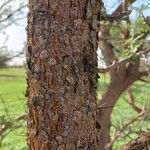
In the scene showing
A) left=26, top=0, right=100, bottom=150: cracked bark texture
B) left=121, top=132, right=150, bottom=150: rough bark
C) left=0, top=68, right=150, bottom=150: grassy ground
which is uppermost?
left=26, top=0, right=100, bottom=150: cracked bark texture

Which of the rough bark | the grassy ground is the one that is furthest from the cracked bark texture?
the grassy ground

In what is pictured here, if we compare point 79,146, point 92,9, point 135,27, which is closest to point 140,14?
point 135,27

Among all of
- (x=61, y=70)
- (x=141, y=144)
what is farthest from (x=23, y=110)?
(x=61, y=70)

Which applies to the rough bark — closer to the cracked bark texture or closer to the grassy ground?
the cracked bark texture

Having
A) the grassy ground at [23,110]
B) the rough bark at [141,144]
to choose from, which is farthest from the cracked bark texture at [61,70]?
the grassy ground at [23,110]

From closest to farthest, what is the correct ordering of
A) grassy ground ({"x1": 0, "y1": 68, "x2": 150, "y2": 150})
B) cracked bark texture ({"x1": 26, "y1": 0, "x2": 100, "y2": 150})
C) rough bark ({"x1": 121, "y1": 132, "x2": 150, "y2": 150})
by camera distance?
1. cracked bark texture ({"x1": 26, "y1": 0, "x2": 100, "y2": 150})
2. rough bark ({"x1": 121, "y1": 132, "x2": 150, "y2": 150})
3. grassy ground ({"x1": 0, "y1": 68, "x2": 150, "y2": 150})

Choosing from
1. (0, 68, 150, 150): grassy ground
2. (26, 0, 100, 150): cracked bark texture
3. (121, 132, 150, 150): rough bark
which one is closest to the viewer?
(26, 0, 100, 150): cracked bark texture

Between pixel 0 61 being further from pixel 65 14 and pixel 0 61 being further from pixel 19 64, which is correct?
pixel 65 14

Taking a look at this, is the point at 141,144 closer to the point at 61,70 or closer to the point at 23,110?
the point at 61,70
